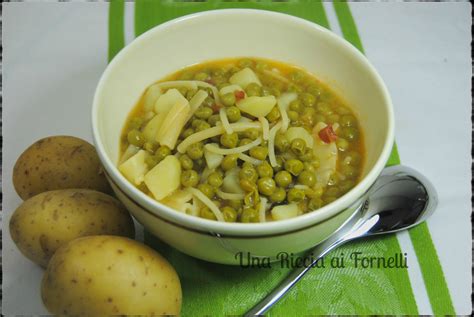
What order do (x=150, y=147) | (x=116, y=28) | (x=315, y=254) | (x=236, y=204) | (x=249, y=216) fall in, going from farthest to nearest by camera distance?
(x=116, y=28), (x=315, y=254), (x=150, y=147), (x=236, y=204), (x=249, y=216)

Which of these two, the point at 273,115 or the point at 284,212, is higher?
the point at 273,115

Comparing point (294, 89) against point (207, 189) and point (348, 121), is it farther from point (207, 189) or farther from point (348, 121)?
point (207, 189)

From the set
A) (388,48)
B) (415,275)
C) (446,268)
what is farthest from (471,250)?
(388,48)

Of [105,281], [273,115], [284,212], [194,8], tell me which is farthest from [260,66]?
[105,281]

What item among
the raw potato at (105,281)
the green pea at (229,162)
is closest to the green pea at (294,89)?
the green pea at (229,162)

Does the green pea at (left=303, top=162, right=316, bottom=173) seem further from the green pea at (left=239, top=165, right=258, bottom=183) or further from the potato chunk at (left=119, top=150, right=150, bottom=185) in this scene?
the potato chunk at (left=119, top=150, right=150, bottom=185)

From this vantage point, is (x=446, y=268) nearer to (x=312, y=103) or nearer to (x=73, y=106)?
(x=312, y=103)
